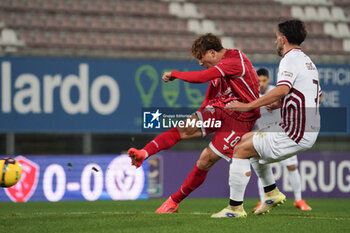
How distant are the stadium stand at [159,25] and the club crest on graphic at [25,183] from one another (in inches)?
103

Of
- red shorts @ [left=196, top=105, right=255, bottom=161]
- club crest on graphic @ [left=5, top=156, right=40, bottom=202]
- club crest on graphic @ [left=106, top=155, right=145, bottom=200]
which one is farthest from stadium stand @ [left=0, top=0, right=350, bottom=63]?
red shorts @ [left=196, top=105, right=255, bottom=161]

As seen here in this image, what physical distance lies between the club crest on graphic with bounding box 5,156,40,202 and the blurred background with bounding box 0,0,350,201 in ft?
1.70

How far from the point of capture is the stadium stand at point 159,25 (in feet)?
42.1

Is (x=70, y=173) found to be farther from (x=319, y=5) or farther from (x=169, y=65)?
(x=319, y=5)

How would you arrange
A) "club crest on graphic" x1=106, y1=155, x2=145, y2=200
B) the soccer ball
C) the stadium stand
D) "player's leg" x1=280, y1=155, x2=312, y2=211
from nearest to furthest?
the soccer ball
"player's leg" x1=280, y1=155, x2=312, y2=211
"club crest on graphic" x1=106, y1=155, x2=145, y2=200
the stadium stand

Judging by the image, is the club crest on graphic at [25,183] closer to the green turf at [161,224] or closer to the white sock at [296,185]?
the white sock at [296,185]

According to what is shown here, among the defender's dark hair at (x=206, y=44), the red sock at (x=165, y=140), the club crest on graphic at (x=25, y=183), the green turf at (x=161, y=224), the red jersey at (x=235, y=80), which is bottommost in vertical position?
the club crest on graphic at (x=25, y=183)

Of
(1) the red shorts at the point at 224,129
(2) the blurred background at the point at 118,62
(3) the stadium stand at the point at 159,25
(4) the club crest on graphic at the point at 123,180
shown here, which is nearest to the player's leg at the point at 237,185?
(1) the red shorts at the point at 224,129

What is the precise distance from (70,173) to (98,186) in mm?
471

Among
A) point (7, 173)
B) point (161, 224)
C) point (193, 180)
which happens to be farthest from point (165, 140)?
point (7, 173)

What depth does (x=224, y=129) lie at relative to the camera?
6.02m

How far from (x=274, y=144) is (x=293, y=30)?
0.94 meters

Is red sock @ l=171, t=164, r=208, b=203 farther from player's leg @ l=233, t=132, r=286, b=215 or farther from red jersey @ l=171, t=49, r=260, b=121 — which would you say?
red jersey @ l=171, t=49, r=260, b=121

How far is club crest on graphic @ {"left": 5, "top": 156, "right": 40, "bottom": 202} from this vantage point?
32.7 feet
